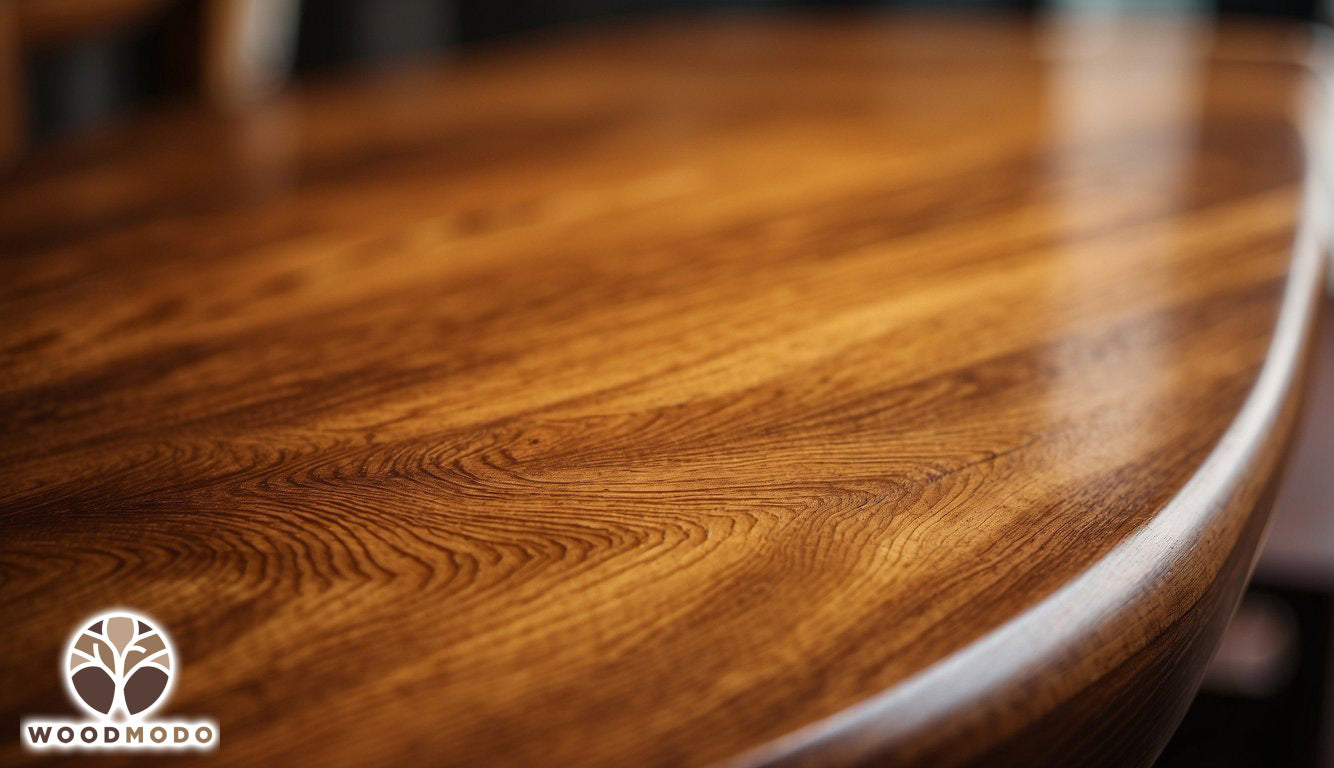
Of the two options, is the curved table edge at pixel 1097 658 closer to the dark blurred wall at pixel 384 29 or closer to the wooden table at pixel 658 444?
the wooden table at pixel 658 444

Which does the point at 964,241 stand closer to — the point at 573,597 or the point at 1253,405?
the point at 1253,405

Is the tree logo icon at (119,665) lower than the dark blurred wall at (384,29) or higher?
lower

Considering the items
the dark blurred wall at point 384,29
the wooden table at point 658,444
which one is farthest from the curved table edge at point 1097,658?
the dark blurred wall at point 384,29

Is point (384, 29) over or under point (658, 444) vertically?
over

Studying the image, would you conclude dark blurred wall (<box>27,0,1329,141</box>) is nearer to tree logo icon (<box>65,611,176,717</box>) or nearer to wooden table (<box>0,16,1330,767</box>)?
wooden table (<box>0,16,1330,767</box>)

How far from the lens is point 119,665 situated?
190 millimetres

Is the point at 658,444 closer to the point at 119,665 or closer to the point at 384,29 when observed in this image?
the point at 119,665

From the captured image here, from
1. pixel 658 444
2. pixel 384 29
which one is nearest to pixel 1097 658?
pixel 658 444

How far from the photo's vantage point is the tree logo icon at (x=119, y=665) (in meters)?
0.19

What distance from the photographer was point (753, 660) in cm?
19

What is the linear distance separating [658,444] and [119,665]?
0.38 feet

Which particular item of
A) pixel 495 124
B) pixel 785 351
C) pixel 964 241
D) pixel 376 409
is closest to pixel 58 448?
pixel 376 409

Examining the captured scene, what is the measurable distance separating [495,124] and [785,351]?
0.44 m

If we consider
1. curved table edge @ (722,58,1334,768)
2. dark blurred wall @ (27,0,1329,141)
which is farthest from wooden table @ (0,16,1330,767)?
dark blurred wall @ (27,0,1329,141)
